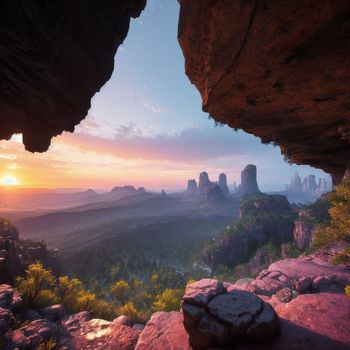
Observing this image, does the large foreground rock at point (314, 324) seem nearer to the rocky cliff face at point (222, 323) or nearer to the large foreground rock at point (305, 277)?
the rocky cliff face at point (222, 323)

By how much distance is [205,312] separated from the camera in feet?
28.7

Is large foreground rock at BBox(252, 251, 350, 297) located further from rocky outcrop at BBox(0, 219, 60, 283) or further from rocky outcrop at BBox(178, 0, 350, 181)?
rocky outcrop at BBox(0, 219, 60, 283)

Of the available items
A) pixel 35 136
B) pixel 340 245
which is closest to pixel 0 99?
pixel 35 136

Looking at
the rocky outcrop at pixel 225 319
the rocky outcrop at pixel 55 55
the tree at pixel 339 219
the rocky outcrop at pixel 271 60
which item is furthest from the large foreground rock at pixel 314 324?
the rocky outcrop at pixel 55 55

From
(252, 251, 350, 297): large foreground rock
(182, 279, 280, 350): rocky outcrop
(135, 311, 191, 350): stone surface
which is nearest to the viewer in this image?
(182, 279, 280, 350): rocky outcrop

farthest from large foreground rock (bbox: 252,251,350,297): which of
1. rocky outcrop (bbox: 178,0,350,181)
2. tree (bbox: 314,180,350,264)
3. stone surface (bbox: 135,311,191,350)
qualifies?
rocky outcrop (bbox: 178,0,350,181)

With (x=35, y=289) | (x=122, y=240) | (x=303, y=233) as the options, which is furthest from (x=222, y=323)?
(x=122, y=240)

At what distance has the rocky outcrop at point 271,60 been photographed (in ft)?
14.9

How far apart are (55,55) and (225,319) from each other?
49.4 feet

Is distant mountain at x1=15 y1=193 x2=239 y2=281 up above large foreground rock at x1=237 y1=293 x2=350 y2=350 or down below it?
below

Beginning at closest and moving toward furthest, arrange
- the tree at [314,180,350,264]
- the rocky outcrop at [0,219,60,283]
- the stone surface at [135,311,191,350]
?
the tree at [314,180,350,264] < the stone surface at [135,311,191,350] < the rocky outcrop at [0,219,60,283]

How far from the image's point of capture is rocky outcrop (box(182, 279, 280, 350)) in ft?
26.8

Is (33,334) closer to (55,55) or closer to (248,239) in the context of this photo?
(55,55)

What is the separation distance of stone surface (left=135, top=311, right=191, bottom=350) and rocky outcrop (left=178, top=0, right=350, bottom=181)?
11.0 metres
